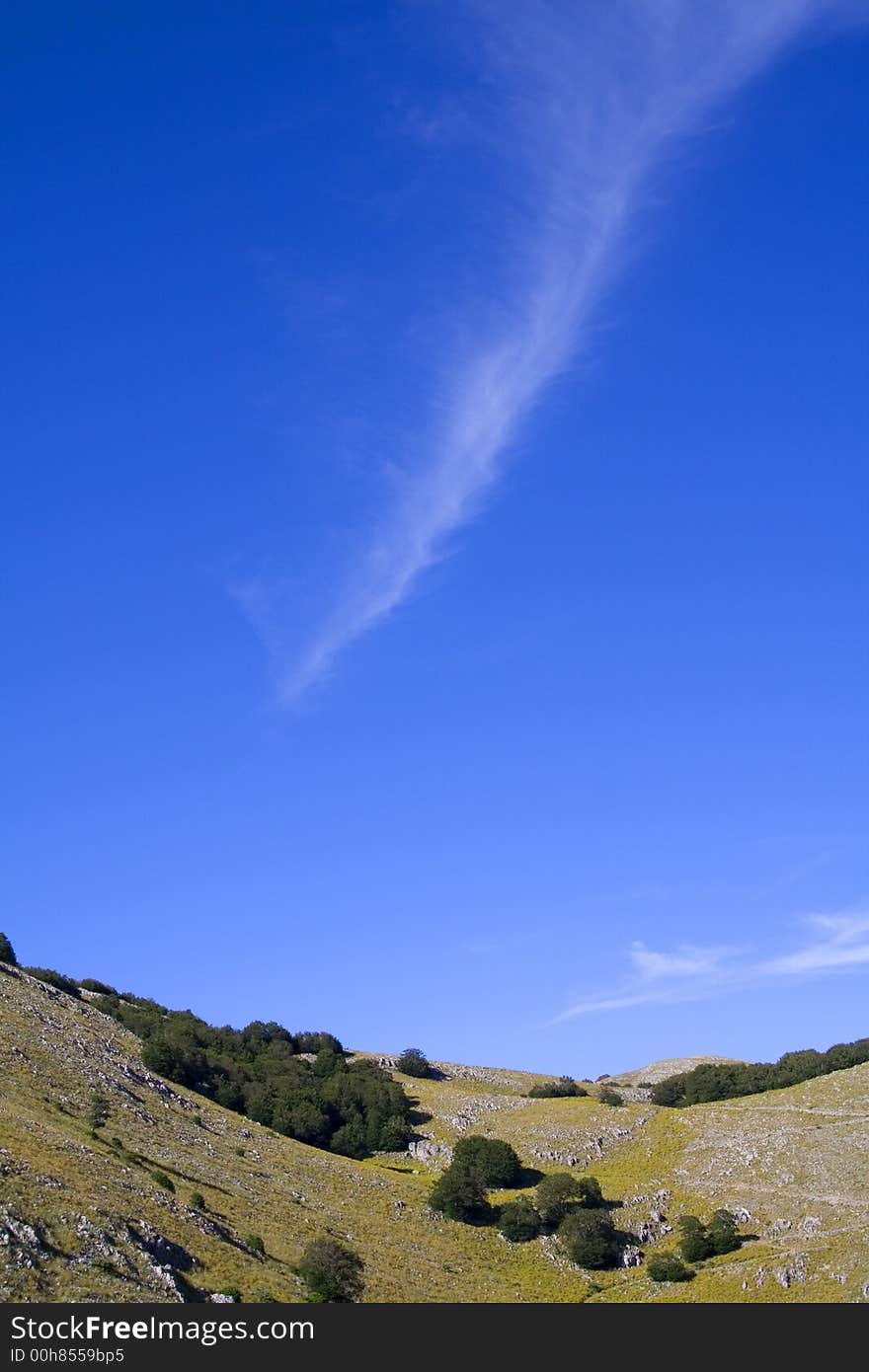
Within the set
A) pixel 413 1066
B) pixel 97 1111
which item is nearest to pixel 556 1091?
pixel 413 1066

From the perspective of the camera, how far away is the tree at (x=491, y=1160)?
85000mm

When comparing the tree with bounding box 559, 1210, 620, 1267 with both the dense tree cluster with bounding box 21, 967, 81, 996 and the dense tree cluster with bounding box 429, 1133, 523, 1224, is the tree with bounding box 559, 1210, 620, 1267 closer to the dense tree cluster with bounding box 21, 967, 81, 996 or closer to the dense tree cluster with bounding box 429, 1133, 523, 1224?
the dense tree cluster with bounding box 429, 1133, 523, 1224

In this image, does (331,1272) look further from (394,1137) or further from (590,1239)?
(394,1137)

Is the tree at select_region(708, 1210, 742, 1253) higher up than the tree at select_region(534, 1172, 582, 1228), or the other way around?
the tree at select_region(534, 1172, 582, 1228)

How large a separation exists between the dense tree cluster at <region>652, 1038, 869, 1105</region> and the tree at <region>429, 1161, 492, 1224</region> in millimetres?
44218

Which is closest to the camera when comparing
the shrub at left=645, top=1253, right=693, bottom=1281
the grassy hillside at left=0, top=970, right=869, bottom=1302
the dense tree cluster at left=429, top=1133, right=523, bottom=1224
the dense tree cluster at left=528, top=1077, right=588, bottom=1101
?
the grassy hillside at left=0, top=970, right=869, bottom=1302

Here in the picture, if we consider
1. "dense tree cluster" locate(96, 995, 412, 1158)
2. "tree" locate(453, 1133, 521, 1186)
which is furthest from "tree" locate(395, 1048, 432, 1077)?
"tree" locate(453, 1133, 521, 1186)

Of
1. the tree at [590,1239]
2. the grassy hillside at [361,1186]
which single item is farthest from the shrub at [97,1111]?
the tree at [590,1239]

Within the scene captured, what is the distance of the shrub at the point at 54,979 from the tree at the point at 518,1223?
54.2 metres

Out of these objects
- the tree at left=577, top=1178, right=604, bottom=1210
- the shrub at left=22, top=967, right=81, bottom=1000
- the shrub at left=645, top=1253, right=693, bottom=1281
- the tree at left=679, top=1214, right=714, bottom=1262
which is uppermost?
the shrub at left=22, top=967, right=81, bottom=1000

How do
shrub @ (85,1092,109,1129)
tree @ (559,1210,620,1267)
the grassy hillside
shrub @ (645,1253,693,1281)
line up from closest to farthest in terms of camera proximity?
the grassy hillside → shrub @ (645,1253,693,1281) → shrub @ (85,1092,109,1129) → tree @ (559,1210,620,1267)

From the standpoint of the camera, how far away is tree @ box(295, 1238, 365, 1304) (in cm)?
5325
